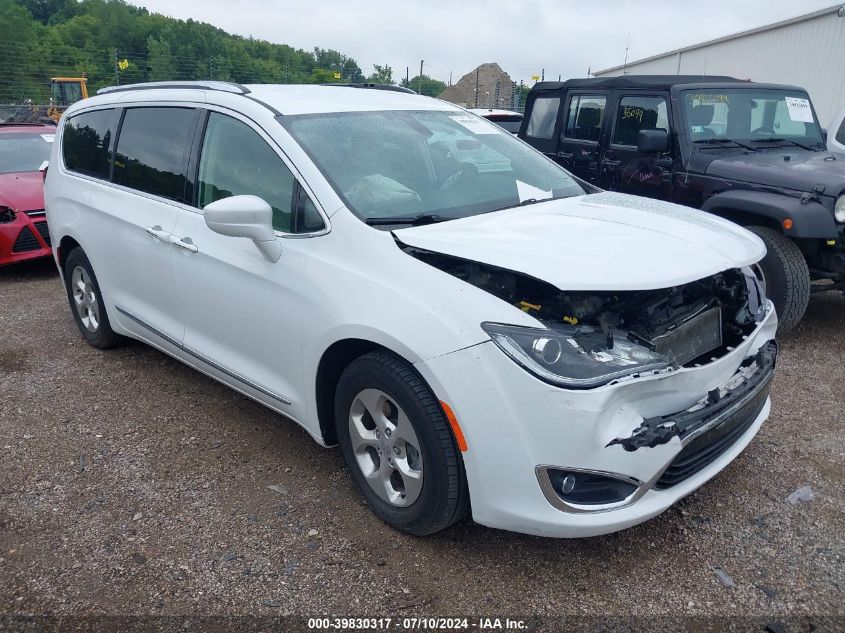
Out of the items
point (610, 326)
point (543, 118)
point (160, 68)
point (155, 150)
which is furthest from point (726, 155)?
point (160, 68)

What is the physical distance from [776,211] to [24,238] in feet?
22.7

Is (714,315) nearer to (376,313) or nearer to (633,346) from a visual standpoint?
(633,346)

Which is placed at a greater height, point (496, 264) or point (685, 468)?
point (496, 264)

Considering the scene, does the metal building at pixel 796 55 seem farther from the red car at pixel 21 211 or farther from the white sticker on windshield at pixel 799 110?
the red car at pixel 21 211

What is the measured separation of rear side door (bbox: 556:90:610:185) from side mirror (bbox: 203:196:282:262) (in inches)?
165

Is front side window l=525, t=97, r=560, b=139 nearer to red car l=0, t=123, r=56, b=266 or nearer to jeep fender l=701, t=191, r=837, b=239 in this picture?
jeep fender l=701, t=191, r=837, b=239

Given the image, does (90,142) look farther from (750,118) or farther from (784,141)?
(784,141)

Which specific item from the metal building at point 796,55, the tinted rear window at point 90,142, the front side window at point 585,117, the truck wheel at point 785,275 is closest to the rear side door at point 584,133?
A: the front side window at point 585,117

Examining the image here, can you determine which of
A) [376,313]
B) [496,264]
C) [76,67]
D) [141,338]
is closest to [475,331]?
[496,264]

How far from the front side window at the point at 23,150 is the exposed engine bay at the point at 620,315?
6965 mm

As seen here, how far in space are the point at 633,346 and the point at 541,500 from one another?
0.66 meters

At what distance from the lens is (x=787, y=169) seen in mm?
4922

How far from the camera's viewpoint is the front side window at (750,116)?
5.63m

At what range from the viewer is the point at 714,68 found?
15992mm
